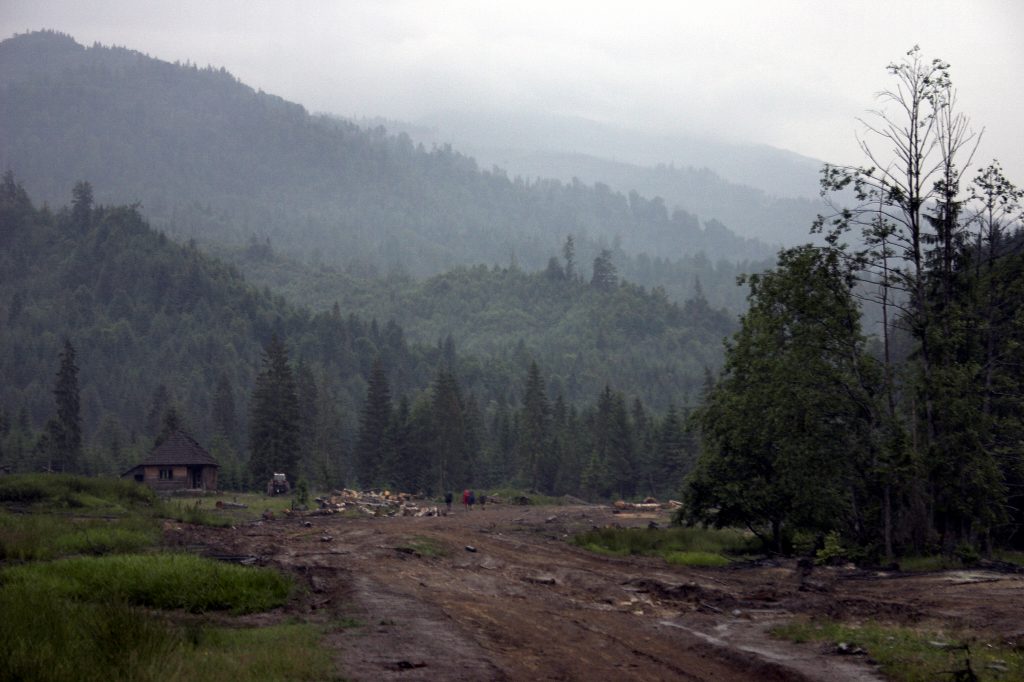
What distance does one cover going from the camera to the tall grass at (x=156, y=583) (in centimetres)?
1688

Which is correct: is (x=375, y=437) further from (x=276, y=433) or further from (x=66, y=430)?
(x=66, y=430)

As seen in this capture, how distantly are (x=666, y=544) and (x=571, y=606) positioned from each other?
1626 cm

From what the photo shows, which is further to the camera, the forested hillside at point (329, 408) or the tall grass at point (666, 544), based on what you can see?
the forested hillside at point (329, 408)

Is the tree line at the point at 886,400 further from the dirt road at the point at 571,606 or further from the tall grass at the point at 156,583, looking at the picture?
the tall grass at the point at 156,583

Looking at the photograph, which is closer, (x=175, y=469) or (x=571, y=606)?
(x=571, y=606)

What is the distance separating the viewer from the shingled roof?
7331cm

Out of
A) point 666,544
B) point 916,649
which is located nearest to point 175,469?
point 666,544

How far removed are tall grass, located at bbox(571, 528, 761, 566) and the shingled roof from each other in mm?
44275

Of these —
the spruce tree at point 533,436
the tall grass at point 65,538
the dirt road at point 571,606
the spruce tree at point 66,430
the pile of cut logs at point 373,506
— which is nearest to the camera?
the dirt road at point 571,606

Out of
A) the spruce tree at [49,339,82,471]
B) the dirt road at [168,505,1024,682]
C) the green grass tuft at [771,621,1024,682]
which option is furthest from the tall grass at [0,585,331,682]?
the spruce tree at [49,339,82,471]

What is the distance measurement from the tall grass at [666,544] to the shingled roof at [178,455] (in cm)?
4428

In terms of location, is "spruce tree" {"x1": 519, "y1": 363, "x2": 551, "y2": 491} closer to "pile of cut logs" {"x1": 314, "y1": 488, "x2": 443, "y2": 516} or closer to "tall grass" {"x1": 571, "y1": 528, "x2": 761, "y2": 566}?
"pile of cut logs" {"x1": 314, "y1": 488, "x2": 443, "y2": 516}

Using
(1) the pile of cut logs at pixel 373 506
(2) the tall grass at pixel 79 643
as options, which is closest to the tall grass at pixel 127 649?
(2) the tall grass at pixel 79 643

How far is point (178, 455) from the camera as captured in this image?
73.9 metres
